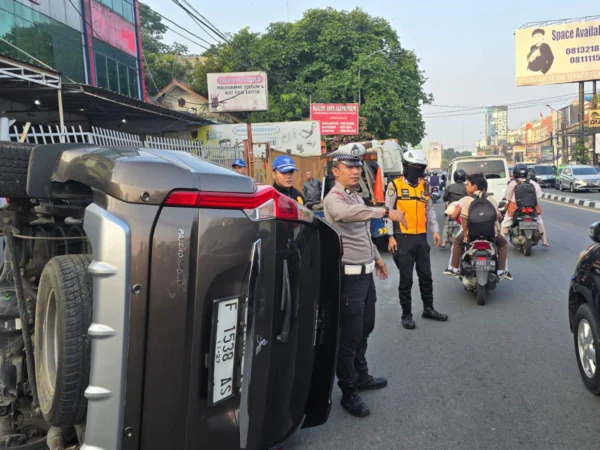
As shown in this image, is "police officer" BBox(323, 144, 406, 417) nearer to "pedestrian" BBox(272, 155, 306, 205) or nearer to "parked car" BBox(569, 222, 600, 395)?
"parked car" BBox(569, 222, 600, 395)

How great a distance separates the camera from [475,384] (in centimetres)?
388

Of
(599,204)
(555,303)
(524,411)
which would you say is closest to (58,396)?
(524,411)

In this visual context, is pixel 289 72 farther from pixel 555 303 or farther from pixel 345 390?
pixel 345 390

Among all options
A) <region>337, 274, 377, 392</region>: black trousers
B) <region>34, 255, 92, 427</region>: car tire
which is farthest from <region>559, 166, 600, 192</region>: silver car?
<region>34, 255, 92, 427</region>: car tire

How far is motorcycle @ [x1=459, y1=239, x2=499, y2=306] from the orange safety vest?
3.68 feet

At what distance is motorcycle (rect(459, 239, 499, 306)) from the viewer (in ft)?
20.2

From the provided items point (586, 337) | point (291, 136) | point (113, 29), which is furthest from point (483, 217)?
point (291, 136)

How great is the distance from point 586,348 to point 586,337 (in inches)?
3.0

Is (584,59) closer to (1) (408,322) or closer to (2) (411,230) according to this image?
(2) (411,230)

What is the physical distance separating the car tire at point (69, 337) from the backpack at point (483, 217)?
5.25m

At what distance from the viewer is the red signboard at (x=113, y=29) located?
19.1 m

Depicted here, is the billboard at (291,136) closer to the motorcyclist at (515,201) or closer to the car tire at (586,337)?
the motorcyclist at (515,201)

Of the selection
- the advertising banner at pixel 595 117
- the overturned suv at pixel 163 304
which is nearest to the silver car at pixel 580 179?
the advertising banner at pixel 595 117

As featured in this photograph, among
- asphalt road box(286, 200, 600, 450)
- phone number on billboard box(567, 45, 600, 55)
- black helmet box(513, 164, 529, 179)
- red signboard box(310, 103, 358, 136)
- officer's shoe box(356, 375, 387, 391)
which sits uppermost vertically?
phone number on billboard box(567, 45, 600, 55)
